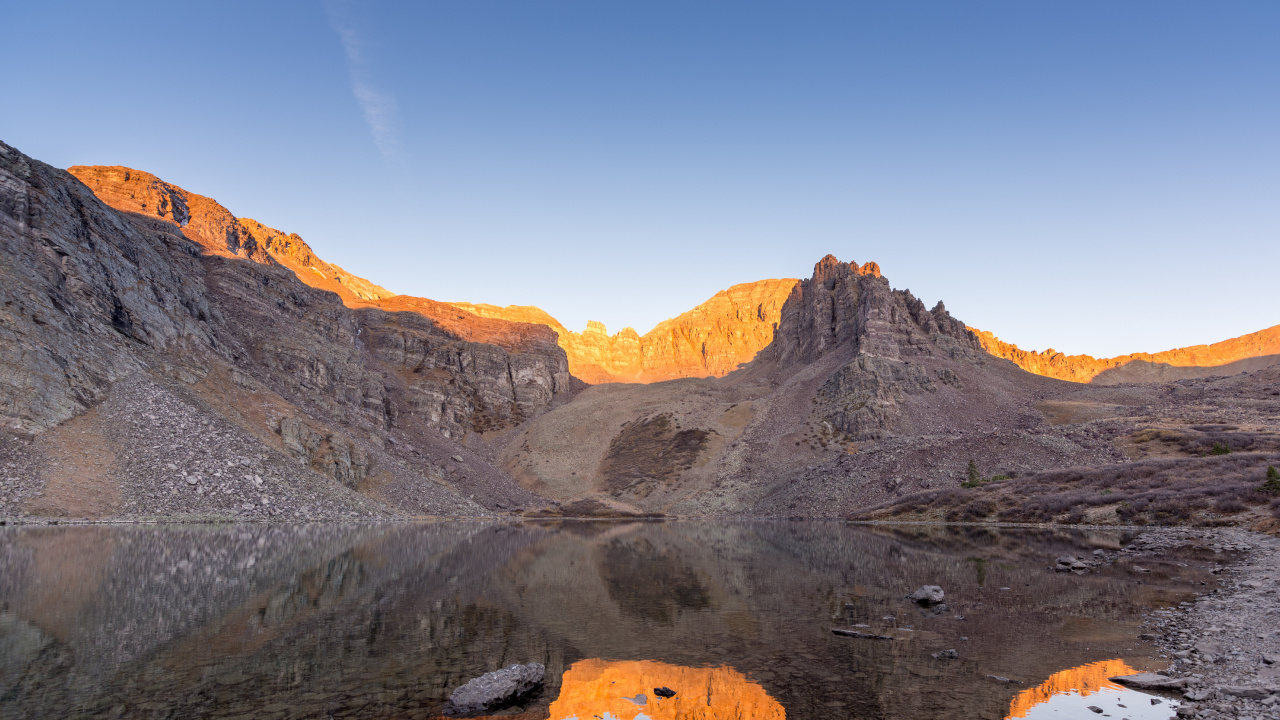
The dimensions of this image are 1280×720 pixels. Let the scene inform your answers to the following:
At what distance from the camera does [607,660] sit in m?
14.2

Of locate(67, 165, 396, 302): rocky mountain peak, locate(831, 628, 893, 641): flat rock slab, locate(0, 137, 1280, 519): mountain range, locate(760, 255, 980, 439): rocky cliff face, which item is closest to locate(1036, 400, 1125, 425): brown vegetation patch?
locate(0, 137, 1280, 519): mountain range

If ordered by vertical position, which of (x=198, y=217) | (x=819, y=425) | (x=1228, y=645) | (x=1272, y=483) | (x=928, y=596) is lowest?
(x=1272, y=483)

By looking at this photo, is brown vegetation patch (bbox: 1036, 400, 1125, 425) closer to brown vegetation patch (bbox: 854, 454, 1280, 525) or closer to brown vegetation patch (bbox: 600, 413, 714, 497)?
brown vegetation patch (bbox: 854, 454, 1280, 525)

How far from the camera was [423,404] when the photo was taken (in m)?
117

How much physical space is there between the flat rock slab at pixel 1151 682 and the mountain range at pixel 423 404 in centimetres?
5714

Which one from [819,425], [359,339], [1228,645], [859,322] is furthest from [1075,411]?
[359,339]

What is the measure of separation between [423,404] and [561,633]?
353 ft

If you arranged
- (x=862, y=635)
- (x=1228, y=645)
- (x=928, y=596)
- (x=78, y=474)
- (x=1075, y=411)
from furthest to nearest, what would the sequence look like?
(x=1075, y=411)
(x=78, y=474)
(x=928, y=596)
(x=862, y=635)
(x=1228, y=645)

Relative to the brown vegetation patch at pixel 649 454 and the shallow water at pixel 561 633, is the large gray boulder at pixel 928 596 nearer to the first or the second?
the shallow water at pixel 561 633

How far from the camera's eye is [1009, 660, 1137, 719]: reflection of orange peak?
10.9 meters

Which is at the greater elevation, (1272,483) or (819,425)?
(819,425)

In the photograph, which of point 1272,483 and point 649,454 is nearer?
point 1272,483

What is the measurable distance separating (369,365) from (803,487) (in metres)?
78.7

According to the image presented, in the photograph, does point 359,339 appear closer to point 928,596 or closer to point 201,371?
point 201,371
